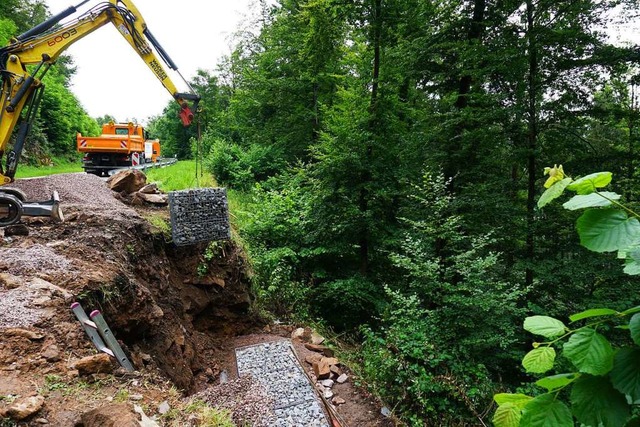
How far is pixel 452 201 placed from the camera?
707cm

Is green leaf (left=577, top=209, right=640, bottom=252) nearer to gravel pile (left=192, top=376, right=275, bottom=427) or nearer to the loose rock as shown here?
the loose rock

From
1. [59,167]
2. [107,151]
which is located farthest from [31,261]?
[59,167]

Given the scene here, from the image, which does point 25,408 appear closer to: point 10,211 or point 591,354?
point 591,354

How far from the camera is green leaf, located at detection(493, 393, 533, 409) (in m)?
0.86

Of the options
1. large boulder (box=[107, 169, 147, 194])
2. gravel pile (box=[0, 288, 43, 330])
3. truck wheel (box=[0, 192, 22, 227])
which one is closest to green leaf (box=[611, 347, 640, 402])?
gravel pile (box=[0, 288, 43, 330])

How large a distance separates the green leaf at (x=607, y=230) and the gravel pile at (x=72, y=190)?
6803 millimetres

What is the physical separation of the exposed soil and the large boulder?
0.83 ft

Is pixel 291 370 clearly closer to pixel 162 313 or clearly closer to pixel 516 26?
pixel 162 313

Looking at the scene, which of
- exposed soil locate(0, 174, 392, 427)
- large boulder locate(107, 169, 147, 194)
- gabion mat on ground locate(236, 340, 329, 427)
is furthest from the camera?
large boulder locate(107, 169, 147, 194)

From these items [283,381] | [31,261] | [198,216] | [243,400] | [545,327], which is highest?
[545,327]

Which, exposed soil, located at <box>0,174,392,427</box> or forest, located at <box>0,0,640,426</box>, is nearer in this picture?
exposed soil, located at <box>0,174,392,427</box>

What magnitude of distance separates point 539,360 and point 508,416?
0.16 meters

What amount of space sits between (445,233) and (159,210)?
5759 mm

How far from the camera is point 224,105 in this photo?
3058 centimetres
